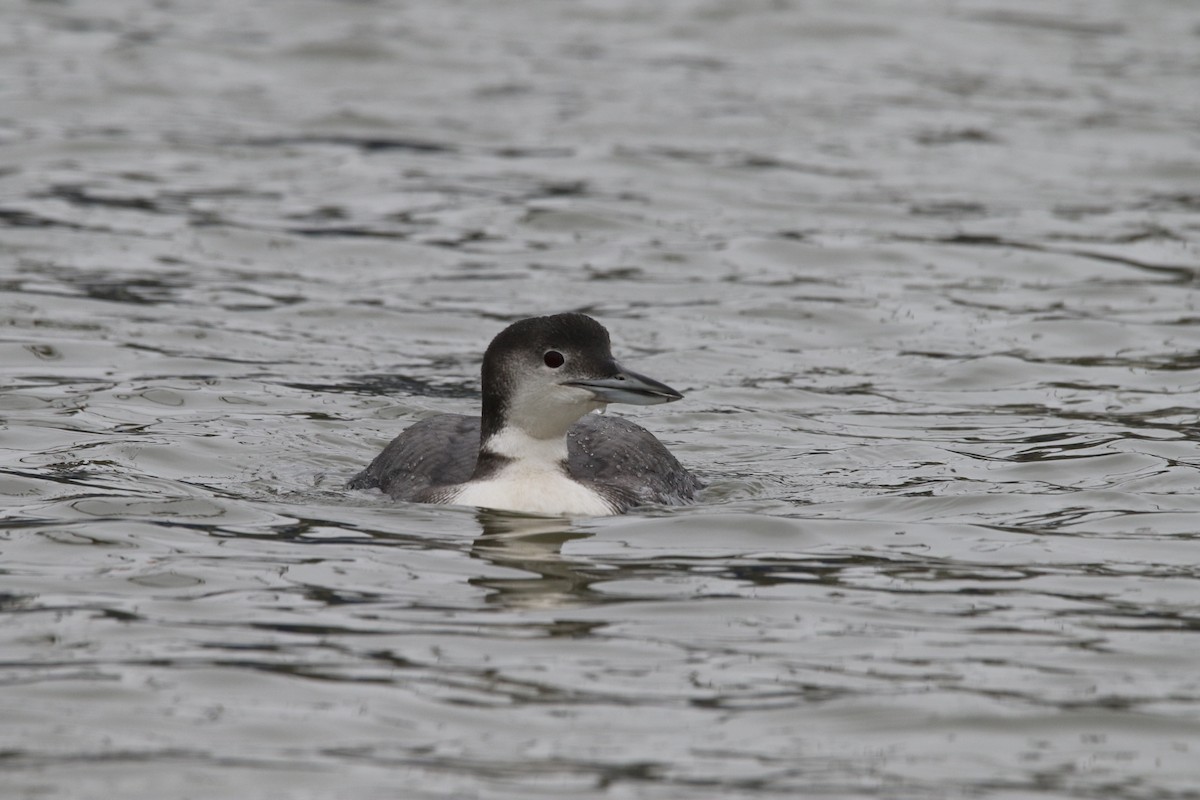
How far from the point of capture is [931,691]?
21.1 feet


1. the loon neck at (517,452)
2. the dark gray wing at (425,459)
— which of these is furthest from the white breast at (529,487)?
the dark gray wing at (425,459)

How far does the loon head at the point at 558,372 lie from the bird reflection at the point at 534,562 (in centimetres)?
47

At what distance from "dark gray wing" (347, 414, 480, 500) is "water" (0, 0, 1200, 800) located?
0.75ft

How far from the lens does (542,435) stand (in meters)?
9.11

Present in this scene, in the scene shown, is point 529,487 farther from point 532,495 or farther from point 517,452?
point 517,452

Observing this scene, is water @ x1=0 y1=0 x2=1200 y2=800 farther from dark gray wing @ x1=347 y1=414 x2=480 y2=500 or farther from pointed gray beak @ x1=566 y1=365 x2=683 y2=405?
pointed gray beak @ x1=566 y1=365 x2=683 y2=405

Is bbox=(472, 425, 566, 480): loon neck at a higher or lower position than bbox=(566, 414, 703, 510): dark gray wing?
higher

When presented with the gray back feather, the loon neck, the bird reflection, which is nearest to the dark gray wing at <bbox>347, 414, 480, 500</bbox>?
the gray back feather

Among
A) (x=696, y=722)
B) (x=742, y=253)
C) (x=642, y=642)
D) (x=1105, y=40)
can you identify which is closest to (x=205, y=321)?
(x=742, y=253)

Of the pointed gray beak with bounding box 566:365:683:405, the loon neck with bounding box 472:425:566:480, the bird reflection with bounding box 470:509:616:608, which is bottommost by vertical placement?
the bird reflection with bounding box 470:509:616:608

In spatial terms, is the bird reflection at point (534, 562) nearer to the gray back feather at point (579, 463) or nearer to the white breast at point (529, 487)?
the white breast at point (529, 487)

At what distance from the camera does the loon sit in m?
8.94

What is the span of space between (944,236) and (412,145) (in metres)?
5.33

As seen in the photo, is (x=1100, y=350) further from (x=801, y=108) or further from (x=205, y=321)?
(x=801, y=108)
